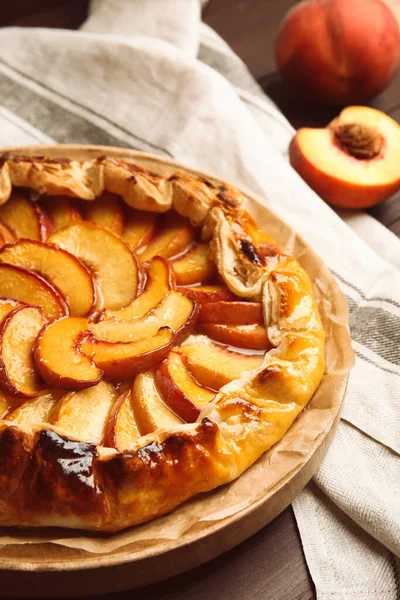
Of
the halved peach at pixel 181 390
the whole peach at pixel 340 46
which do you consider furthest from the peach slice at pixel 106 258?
the whole peach at pixel 340 46

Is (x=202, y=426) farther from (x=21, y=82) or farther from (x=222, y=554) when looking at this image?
(x=21, y=82)

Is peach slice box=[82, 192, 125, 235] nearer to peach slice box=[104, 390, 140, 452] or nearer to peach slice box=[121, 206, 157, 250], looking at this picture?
peach slice box=[121, 206, 157, 250]

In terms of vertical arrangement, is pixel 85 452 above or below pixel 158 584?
above

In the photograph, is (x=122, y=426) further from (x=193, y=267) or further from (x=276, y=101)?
(x=276, y=101)

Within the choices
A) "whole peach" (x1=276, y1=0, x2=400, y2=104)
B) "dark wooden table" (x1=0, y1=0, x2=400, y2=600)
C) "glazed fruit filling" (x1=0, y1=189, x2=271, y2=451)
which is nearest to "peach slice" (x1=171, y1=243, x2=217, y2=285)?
"glazed fruit filling" (x1=0, y1=189, x2=271, y2=451)

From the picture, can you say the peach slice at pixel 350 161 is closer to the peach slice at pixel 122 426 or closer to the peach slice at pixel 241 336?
the peach slice at pixel 241 336

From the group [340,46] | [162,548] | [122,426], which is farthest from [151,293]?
[340,46]

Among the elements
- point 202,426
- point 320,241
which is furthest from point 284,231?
point 202,426
